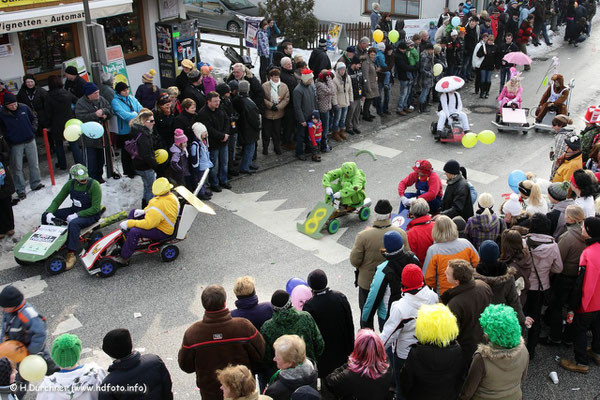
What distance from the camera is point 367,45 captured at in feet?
49.2

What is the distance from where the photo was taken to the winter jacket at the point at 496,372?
5.03 meters

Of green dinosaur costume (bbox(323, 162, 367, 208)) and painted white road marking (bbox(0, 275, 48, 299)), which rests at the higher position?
green dinosaur costume (bbox(323, 162, 367, 208))

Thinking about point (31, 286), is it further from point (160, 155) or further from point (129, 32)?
point (129, 32)

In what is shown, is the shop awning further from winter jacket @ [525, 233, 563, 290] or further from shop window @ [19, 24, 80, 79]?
winter jacket @ [525, 233, 563, 290]

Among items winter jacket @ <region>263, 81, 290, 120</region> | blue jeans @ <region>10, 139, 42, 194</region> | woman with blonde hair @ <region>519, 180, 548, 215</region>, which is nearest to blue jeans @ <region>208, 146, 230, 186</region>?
winter jacket @ <region>263, 81, 290, 120</region>

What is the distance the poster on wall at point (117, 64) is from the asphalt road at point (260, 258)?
12.5ft

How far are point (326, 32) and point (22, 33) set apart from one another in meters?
10.1

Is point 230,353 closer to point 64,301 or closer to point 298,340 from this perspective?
point 298,340

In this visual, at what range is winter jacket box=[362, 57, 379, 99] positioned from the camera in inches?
571

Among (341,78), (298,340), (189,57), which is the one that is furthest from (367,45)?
(298,340)

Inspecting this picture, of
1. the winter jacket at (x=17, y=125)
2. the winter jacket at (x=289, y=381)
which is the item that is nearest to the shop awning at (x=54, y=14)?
the winter jacket at (x=17, y=125)

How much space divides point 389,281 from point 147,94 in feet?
25.8

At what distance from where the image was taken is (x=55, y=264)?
883 centimetres

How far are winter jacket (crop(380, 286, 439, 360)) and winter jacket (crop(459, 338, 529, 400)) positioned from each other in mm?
665
